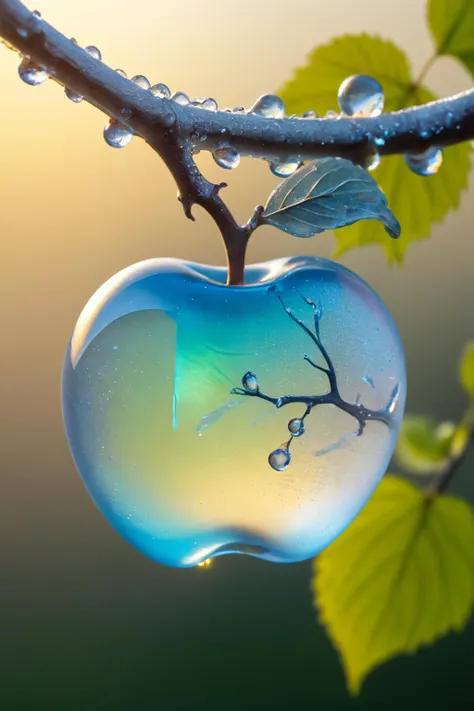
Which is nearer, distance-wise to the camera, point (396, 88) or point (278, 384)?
point (278, 384)

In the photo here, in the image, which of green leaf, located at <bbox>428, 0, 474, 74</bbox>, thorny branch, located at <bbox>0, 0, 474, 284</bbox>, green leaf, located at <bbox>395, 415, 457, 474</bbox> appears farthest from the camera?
green leaf, located at <bbox>395, 415, 457, 474</bbox>

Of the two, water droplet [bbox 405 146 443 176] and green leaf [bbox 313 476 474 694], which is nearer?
Answer: water droplet [bbox 405 146 443 176]

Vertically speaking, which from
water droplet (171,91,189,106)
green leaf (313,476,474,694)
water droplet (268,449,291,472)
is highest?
water droplet (171,91,189,106)

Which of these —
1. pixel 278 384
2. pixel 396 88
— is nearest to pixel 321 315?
pixel 278 384

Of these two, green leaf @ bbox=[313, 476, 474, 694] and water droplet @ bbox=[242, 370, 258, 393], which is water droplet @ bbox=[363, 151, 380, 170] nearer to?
water droplet @ bbox=[242, 370, 258, 393]

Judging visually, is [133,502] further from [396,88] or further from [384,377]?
[396,88]

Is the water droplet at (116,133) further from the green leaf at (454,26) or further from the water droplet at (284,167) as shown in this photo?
the green leaf at (454,26)

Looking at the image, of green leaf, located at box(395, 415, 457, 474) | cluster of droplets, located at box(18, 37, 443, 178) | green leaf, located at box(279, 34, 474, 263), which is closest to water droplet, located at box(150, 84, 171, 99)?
cluster of droplets, located at box(18, 37, 443, 178)

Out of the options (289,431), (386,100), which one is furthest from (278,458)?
(386,100)

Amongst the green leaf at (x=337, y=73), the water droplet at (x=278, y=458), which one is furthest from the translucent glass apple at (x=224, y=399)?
the green leaf at (x=337, y=73)
